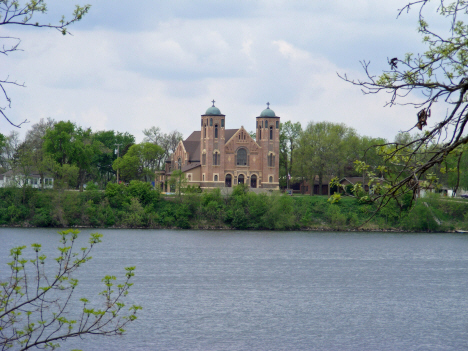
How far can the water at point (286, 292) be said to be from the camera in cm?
2444

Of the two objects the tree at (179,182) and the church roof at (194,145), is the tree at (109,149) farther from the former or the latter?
the tree at (179,182)

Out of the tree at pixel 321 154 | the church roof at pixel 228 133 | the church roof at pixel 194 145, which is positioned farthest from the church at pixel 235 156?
the tree at pixel 321 154

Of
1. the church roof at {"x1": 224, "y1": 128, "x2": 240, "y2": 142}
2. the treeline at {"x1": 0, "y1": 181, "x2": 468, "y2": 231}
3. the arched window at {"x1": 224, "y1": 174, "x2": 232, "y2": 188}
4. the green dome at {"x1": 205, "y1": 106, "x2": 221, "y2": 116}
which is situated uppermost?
the green dome at {"x1": 205, "y1": 106, "x2": 221, "y2": 116}

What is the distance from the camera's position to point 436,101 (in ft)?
28.1

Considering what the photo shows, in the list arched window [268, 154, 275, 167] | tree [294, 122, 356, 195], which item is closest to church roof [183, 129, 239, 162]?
arched window [268, 154, 275, 167]

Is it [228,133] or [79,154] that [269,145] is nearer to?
[228,133]

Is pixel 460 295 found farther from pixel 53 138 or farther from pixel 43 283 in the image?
pixel 53 138

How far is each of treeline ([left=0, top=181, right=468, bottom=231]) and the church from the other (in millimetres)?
20188

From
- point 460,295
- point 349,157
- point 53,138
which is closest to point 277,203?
A: point 349,157

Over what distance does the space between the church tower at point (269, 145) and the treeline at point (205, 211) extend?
848 inches

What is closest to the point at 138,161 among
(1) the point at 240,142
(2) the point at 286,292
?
(1) the point at 240,142

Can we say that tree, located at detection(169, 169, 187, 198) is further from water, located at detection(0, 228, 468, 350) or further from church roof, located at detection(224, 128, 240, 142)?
church roof, located at detection(224, 128, 240, 142)

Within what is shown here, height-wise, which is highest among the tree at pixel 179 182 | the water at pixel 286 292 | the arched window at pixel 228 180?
the arched window at pixel 228 180

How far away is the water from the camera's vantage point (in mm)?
24438
